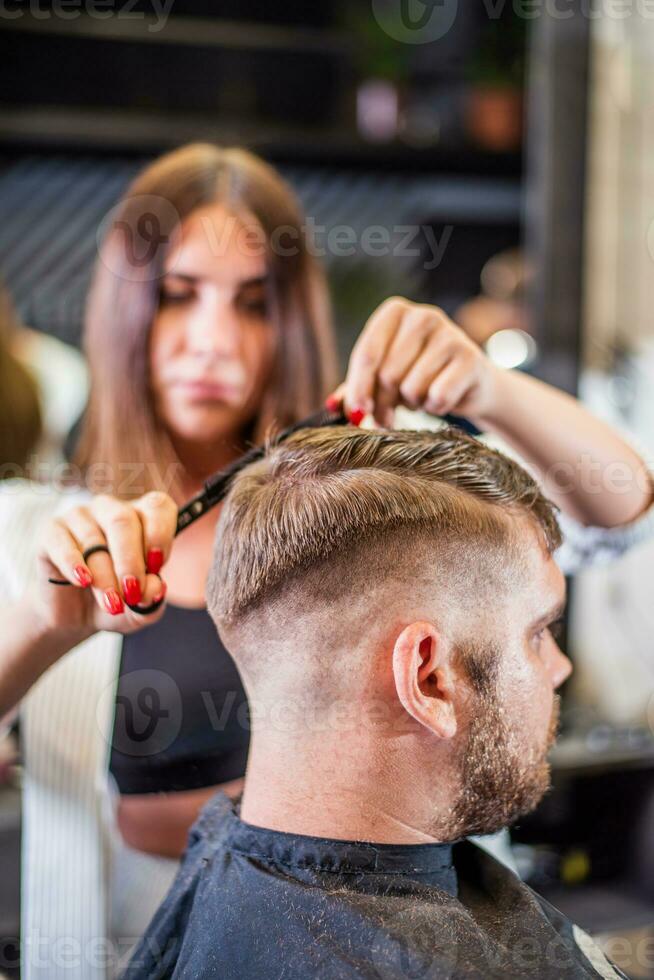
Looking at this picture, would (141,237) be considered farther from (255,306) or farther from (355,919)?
(355,919)

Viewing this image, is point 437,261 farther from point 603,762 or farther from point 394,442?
point 394,442

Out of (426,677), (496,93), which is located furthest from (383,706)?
(496,93)

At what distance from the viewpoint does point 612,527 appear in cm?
146

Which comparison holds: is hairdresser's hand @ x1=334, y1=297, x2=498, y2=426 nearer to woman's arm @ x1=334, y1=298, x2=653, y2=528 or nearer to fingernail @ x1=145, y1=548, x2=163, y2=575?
woman's arm @ x1=334, y1=298, x2=653, y2=528

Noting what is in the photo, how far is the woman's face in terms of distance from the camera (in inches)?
53.3

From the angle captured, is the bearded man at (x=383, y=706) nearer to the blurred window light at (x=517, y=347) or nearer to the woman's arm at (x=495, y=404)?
the woman's arm at (x=495, y=404)

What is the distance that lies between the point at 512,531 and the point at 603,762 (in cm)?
153

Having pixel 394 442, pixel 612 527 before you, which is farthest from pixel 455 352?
pixel 612 527

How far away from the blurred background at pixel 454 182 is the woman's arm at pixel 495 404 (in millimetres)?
914

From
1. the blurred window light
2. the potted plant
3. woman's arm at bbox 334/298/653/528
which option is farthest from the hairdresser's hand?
the potted plant

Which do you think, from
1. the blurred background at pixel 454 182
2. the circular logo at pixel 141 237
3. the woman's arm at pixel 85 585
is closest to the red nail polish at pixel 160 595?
the woman's arm at pixel 85 585

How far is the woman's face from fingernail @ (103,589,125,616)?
420mm

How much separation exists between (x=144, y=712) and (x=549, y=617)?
2.29 feet

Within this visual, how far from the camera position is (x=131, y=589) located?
38.6 inches
